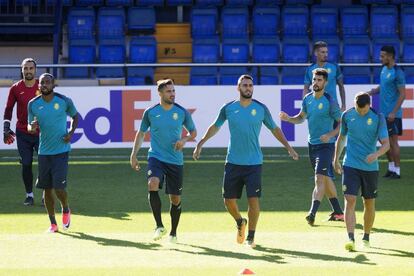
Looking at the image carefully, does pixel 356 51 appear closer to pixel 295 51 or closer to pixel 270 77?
pixel 295 51

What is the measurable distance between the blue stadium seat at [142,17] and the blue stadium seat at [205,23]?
110 cm

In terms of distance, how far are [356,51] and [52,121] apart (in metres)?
15.2

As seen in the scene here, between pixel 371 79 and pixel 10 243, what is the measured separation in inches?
→ 514

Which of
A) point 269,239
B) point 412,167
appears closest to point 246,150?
point 269,239

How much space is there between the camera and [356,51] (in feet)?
88.8

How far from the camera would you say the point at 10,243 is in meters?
12.0

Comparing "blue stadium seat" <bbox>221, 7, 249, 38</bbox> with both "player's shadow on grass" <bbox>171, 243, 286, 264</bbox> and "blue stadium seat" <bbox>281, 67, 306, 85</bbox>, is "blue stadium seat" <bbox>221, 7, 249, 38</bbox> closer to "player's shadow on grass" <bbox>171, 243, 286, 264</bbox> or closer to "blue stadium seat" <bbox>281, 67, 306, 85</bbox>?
"blue stadium seat" <bbox>281, 67, 306, 85</bbox>

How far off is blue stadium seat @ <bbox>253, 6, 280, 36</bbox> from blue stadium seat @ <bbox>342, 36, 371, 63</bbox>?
6.35 ft

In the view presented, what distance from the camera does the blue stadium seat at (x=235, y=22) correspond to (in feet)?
90.7

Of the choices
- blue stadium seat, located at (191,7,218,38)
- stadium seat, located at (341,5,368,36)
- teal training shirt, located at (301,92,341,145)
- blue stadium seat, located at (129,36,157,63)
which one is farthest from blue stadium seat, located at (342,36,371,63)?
teal training shirt, located at (301,92,341,145)

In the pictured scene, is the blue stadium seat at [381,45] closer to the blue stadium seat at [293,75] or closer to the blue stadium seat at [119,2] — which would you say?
the blue stadium seat at [293,75]

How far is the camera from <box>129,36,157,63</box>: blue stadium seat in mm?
26891

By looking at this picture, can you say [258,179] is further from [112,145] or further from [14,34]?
[14,34]

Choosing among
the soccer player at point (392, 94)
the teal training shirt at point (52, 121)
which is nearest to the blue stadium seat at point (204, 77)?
the soccer player at point (392, 94)
